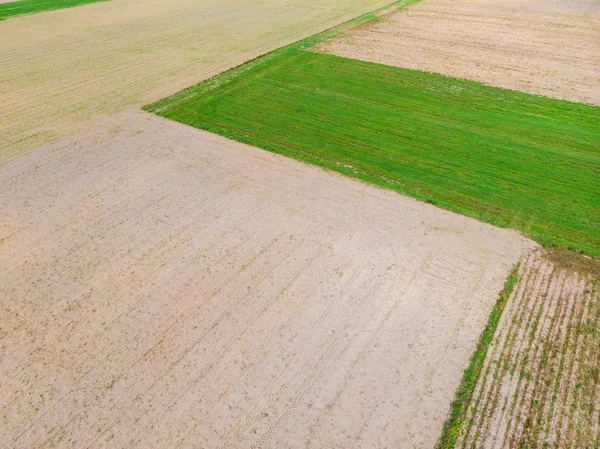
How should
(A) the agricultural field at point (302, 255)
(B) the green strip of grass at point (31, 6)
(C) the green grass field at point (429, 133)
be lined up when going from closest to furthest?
(A) the agricultural field at point (302, 255)
(C) the green grass field at point (429, 133)
(B) the green strip of grass at point (31, 6)

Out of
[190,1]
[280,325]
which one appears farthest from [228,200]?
[190,1]

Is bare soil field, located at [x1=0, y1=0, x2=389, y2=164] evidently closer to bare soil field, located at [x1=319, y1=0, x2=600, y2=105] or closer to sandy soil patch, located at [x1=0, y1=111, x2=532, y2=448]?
bare soil field, located at [x1=319, y1=0, x2=600, y2=105]

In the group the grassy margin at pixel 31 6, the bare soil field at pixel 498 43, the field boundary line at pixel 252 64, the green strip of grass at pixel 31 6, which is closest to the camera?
the field boundary line at pixel 252 64

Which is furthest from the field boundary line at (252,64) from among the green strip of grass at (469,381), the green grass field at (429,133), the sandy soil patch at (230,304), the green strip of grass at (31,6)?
the green strip of grass at (31,6)

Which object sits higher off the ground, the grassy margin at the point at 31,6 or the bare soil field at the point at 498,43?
the grassy margin at the point at 31,6

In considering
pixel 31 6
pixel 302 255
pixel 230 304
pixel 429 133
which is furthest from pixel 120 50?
pixel 230 304

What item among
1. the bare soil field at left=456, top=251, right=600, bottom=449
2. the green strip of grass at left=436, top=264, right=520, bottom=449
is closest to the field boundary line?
the green strip of grass at left=436, top=264, right=520, bottom=449

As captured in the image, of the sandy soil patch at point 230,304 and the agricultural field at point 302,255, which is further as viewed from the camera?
the agricultural field at point 302,255

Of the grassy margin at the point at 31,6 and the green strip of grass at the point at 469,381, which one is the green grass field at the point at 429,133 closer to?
the green strip of grass at the point at 469,381
